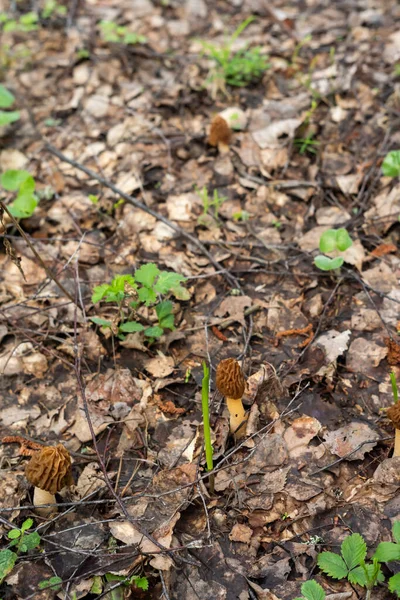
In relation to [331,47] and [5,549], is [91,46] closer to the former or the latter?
[331,47]

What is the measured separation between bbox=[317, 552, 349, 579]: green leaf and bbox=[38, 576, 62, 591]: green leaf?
45.2 inches

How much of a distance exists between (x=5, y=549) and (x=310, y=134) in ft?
12.9

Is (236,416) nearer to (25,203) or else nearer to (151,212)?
(151,212)

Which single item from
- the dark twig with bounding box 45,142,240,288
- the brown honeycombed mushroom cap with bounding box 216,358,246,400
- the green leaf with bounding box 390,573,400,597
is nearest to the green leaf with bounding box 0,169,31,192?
the dark twig with bounding box 45,142,240,288

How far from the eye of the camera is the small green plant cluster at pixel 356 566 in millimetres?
2078

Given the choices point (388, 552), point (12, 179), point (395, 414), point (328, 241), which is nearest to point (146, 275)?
point (328, 241)

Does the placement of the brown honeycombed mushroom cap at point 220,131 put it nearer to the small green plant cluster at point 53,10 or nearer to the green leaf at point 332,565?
the small green plant cluster at point 53,10

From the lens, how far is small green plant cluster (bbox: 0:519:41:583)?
2324mm

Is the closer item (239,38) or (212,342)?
(212,342)

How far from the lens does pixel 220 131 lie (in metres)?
4.48

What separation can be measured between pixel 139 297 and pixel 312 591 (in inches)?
68.9

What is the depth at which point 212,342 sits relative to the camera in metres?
3.35

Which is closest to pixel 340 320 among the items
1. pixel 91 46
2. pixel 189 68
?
pixel 189 68

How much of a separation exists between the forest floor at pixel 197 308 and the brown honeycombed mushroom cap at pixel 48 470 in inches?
6.8
